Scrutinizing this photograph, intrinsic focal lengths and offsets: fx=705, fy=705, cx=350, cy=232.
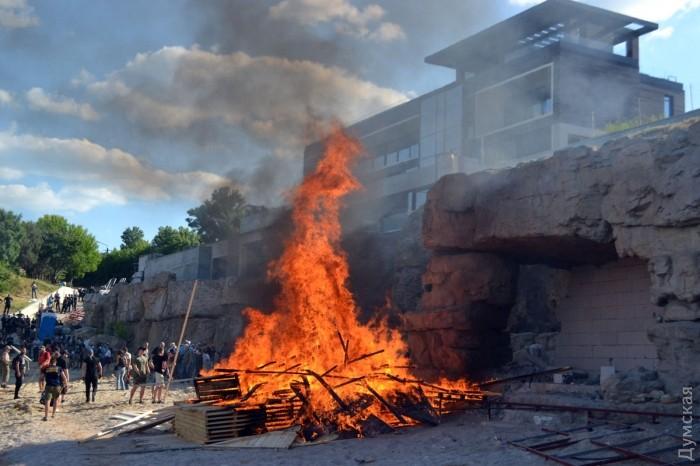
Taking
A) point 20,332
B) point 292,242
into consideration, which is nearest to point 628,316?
point 292,242

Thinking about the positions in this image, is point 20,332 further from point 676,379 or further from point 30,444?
point 676,379

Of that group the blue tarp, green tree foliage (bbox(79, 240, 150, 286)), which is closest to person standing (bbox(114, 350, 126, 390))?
the blue tarp

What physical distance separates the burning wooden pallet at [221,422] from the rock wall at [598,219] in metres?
4.97

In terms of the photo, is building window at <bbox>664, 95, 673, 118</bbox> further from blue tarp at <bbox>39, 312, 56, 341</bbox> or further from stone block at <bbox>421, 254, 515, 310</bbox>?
blue tarp at <bbox>39, 312, 56, 341</bbox>

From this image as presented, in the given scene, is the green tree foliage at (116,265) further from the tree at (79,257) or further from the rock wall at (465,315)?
the rock wall at (465,315)

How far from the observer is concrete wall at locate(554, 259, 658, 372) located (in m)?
13.6

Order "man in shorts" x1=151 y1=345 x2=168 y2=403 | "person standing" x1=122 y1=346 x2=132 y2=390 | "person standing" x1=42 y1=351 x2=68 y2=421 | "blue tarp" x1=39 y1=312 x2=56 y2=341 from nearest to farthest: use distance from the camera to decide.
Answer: "person standing" x1=42 y1=351 x2=68 y2=421 < "man in shorts" x1=151 y1=345 x2=168 y2=403 < "person standing" x1=122 y1=346 x2=132 y2=390 < "blue tarp" x1=39 y1=312 x2=56 y2=341

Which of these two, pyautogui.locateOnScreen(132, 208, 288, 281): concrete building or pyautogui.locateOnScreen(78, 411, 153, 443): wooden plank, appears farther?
pyautogui.locateOnScreen(132, 208, 288, 281): concrete building

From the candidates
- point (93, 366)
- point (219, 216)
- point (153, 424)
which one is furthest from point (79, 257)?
point (153, 424)

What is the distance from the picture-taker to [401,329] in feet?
57.3

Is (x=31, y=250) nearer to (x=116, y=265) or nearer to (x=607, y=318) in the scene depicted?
(x=116, y=265)

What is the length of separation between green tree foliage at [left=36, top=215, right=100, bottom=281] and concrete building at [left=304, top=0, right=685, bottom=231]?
39.7 m

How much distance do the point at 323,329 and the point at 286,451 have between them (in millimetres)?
4480

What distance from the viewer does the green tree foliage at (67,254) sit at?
66.9 metres
